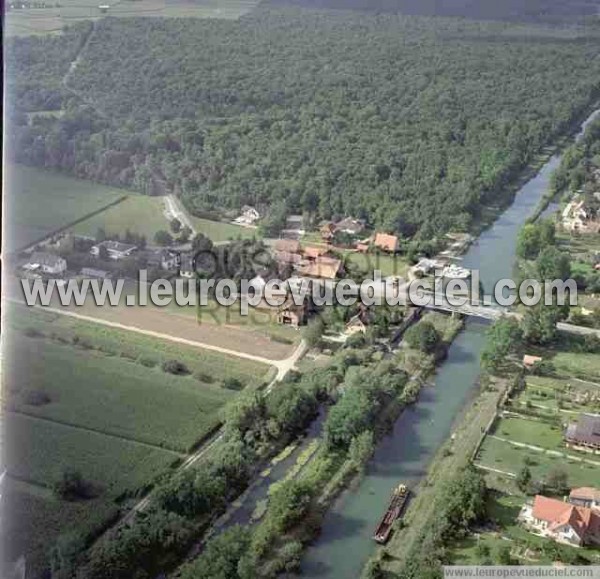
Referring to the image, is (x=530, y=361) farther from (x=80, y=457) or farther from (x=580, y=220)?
(x=580, y=220)

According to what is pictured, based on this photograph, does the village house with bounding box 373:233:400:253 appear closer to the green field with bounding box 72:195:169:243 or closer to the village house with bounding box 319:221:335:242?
the village house with bounding box 319:221:335:242

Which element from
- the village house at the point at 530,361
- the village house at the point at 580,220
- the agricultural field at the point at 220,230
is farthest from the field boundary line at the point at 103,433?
the village house at the point at 580,220

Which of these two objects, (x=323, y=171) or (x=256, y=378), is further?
(x=323, y=171)

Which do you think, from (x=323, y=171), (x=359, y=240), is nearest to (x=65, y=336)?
(x=359, y=240)

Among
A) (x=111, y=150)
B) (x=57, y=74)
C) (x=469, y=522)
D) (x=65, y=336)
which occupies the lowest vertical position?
(x=469, y=522)

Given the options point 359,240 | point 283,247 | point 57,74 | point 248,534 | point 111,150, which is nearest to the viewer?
point 248,534

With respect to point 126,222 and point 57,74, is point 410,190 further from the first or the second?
point 57,74

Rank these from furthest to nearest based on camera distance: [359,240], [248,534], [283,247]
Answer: [359,240], [283,247], [248,534]
